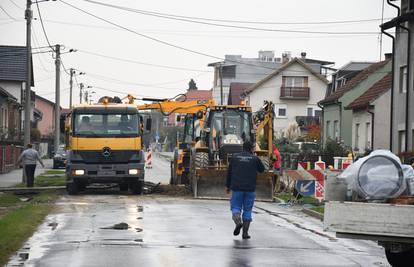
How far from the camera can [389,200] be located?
34.6 feet

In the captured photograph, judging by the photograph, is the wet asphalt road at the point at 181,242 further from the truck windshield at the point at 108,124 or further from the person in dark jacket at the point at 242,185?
the truck windshield at the point at 108,124

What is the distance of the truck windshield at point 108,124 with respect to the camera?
2653 centimetres

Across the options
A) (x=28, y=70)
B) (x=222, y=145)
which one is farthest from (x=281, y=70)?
(x=222, y=145)

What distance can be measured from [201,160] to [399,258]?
47.5 ft

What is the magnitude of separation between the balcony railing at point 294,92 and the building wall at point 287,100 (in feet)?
1.67

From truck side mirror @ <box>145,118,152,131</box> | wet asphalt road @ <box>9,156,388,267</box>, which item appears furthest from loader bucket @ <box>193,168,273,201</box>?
wet asphalt road @ <box>9,156,388,267</box>

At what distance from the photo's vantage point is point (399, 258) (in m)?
11.8

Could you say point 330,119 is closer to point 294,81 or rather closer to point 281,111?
point 294,81

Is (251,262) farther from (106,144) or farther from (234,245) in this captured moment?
(106,144)

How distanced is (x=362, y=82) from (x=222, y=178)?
85.1ft

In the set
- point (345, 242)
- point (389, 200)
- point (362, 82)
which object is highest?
point (362, 82)

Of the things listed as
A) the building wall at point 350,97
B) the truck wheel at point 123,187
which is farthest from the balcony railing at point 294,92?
the truck wheel at point 123,187

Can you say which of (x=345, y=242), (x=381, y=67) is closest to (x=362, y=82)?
(x=381, y=67)

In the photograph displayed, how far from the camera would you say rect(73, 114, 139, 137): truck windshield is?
26.5 meters
